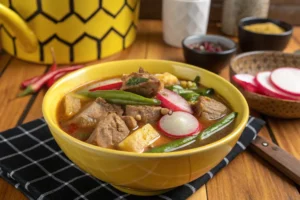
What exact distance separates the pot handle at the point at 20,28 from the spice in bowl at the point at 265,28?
0.75 meters

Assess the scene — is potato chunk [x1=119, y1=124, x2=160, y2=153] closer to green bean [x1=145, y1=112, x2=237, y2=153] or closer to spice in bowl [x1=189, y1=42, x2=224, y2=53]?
green bean [x1=145, y1=112, x2=237, y2=153]

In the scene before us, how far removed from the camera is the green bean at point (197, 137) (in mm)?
711

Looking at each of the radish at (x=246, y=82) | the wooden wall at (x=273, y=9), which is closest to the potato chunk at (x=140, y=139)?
the radish at (x=246, y=82)

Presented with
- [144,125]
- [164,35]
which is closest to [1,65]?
[164,35]

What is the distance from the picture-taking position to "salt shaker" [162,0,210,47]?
1.45m

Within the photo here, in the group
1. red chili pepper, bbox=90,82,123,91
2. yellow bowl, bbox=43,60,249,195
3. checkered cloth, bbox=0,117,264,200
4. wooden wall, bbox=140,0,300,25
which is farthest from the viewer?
wooden wall, bbox=140,0,300,25

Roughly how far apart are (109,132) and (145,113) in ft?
0.33

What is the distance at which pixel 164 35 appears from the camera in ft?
5.14

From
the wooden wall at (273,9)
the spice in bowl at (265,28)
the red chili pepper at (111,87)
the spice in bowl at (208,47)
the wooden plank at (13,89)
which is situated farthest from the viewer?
the wooden wall at (273,9)

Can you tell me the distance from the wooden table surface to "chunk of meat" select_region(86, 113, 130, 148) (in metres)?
0.18

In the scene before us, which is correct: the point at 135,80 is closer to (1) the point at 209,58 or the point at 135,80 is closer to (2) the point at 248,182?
(2) the point at 248,182

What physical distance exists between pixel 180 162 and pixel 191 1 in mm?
930

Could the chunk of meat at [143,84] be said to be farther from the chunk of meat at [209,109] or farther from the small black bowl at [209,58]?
the small black bowl at [209,58]

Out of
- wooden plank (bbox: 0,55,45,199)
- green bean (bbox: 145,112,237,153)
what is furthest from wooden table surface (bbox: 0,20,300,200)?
green bean (bbox: 145,112,237,153)
